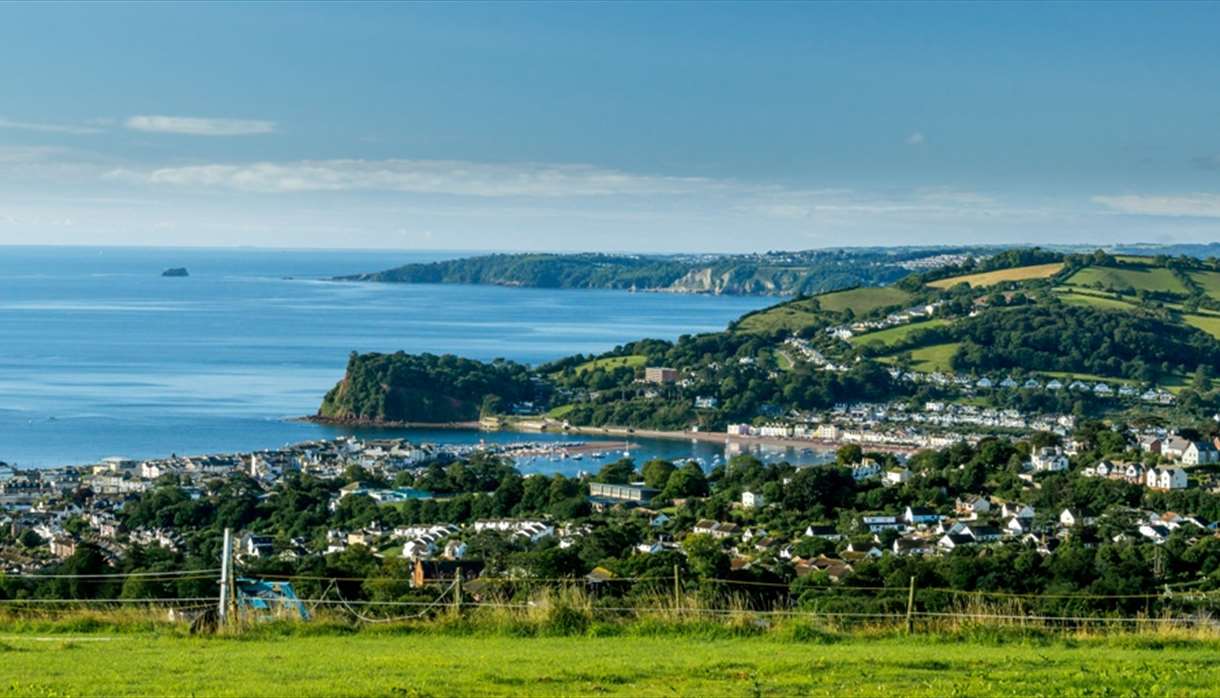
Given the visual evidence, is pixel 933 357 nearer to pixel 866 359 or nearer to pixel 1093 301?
pixel 866 359

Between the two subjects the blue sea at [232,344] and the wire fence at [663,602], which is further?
the blue sea at [232,344]

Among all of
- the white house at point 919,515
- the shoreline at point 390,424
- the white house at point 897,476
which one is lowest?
the shoreline at point 390,424

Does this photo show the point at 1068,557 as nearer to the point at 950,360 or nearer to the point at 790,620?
the point at 790,620

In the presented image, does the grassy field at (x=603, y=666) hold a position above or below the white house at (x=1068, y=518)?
above

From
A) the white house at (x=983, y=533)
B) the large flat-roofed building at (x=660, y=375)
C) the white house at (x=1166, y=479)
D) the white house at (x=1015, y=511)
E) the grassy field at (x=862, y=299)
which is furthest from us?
the grassy field at (x=862, y=299)

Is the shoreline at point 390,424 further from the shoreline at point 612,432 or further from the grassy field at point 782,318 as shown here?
the grassy field at point 782,318

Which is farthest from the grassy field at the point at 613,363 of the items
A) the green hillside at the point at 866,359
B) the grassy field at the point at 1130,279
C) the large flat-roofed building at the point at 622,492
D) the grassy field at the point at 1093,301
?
the large flat-roofed building at the point at 622,492

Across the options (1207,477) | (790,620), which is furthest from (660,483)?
(790,620)
